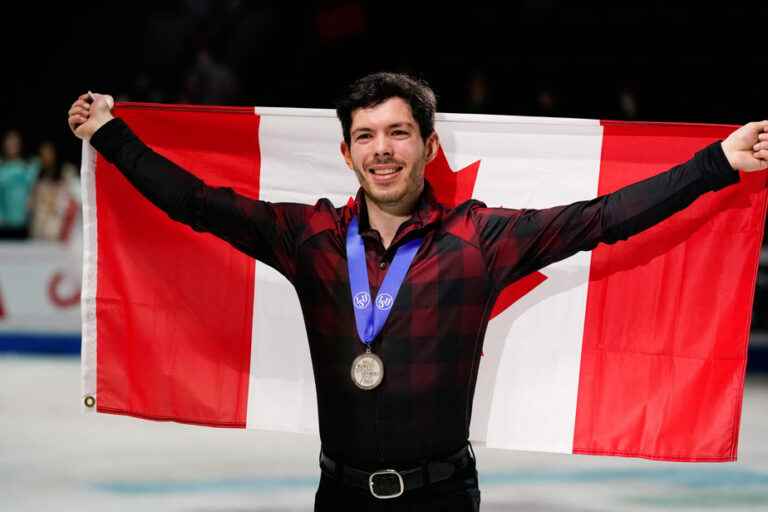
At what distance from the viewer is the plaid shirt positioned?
2.80 metres

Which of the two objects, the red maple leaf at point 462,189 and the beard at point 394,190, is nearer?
the beard at point 394,190

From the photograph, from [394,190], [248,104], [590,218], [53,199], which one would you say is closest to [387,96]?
[394,190]

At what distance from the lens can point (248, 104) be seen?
13391mm

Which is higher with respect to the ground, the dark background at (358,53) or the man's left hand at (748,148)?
the dark background at (358,53)

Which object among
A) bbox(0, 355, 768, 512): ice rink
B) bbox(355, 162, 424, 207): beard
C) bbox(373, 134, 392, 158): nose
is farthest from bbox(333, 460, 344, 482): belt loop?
bbox(0, 355, 768, 512): ice rink

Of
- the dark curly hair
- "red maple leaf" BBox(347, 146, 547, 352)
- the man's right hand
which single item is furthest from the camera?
"red maple leaf" BBox(347, 146, 547, 352)

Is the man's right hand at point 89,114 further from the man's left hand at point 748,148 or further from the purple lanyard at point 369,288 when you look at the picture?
the man's left hand at point 748,148

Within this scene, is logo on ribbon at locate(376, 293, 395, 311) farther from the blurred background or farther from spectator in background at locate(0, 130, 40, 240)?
spectator in background at locate(0, 130, 40, 240)

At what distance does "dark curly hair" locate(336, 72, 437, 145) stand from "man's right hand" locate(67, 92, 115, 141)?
0.73 metres

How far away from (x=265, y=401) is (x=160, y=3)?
11.9 m

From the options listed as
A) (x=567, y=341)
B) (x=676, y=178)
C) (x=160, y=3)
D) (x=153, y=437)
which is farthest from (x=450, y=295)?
(x=160, y=3)

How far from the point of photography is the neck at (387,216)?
2.90 metres

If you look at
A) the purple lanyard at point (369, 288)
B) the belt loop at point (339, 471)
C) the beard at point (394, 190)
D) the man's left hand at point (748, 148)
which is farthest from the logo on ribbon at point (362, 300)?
the man's left hand at point (748, 148)

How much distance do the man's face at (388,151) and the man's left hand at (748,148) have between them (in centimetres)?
77
